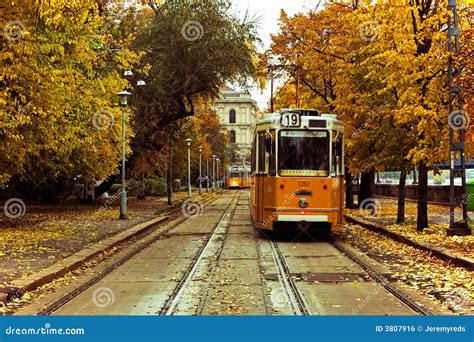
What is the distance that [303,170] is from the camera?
17.1m

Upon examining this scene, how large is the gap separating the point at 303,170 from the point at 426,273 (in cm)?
634

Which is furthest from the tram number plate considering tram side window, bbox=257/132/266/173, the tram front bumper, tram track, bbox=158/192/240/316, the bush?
the bush

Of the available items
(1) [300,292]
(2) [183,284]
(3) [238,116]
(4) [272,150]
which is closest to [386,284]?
(1) [300,292]

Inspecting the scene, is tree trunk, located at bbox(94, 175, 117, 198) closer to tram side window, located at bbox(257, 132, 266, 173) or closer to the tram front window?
Answer: tram side window, located at bbox(257, 132, 266, 173)

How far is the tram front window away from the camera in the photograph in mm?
17078

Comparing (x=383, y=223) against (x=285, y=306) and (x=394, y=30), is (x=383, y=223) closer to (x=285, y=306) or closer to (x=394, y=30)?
(x=394, y=30)

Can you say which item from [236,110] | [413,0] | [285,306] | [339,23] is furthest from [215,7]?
[236,110]

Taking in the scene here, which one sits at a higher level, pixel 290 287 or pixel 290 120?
pixel 290 120

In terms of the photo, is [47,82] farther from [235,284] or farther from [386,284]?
[386,284]

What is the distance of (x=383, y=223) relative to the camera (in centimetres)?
2136

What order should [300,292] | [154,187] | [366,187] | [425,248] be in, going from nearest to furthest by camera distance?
[300,292] → [425,248] → [366,187] → [154,187]

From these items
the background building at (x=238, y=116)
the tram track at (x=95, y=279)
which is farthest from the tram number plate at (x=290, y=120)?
the background building at (x=238, y=116)

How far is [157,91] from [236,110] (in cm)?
11473

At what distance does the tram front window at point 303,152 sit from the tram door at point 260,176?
779mm
